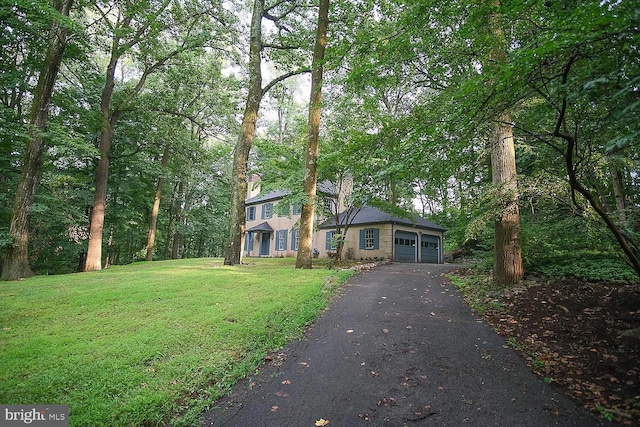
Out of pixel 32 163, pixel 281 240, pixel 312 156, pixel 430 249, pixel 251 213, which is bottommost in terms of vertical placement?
pixel 430 249

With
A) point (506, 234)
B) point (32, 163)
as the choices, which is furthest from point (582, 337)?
point (32, 163)

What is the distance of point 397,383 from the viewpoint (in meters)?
3.27

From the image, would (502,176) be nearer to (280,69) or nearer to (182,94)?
(280,69)

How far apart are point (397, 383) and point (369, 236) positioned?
15.1 meters

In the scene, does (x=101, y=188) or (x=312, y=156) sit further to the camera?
(x=101, y=188)

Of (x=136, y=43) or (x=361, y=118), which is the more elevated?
(x=136, y=43)

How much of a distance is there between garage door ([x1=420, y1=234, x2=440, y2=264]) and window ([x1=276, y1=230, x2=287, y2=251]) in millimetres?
9718

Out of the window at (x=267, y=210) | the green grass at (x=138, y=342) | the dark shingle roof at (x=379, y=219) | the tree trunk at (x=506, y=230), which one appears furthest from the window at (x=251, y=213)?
the tree trunk at (x=506, y=230)

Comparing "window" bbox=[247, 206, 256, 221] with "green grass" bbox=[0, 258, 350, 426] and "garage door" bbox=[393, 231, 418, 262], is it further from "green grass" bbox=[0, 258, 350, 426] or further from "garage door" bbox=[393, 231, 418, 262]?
"green grass" bbox=[0, 258, 350, 426]

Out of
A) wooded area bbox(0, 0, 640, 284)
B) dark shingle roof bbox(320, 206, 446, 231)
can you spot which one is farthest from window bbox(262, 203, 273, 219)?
dark shingle roof bbox(320, 206, 446, 231)

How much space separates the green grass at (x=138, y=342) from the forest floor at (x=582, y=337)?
3.32 metres

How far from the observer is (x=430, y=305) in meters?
6.37

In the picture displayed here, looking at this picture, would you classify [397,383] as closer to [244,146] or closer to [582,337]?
[582,337]

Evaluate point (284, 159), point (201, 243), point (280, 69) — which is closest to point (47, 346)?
point (284, 159)
